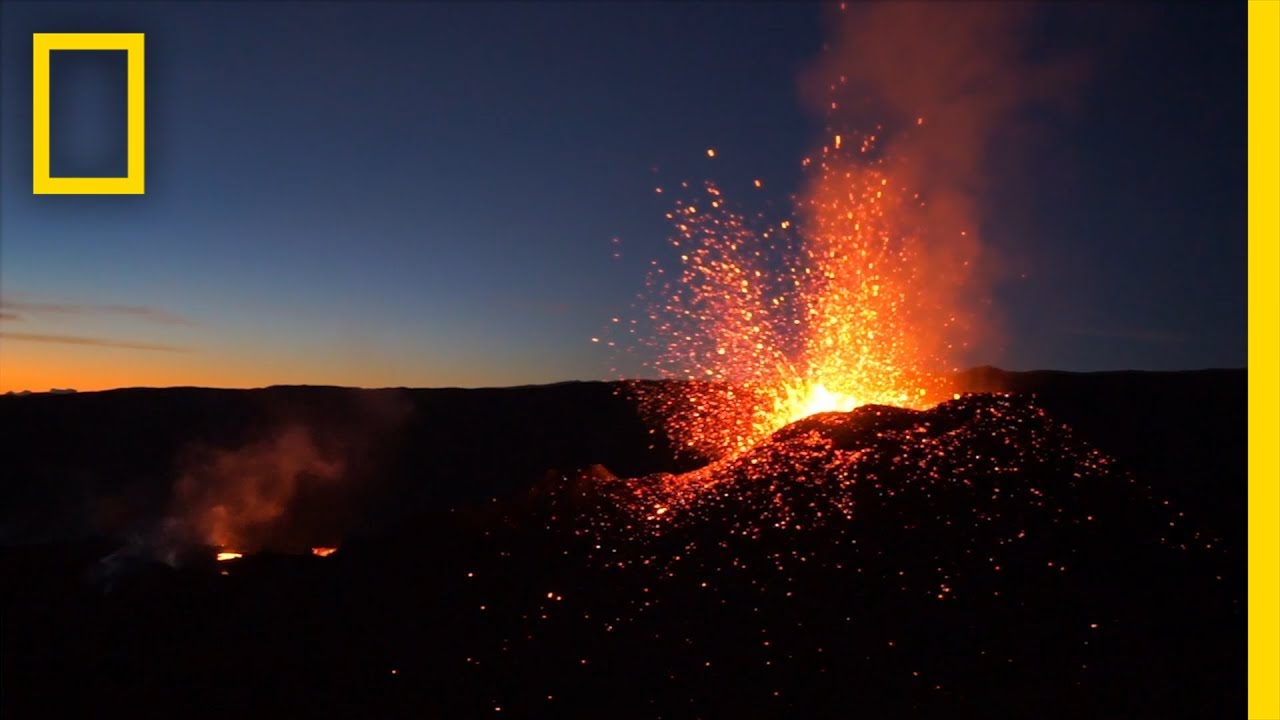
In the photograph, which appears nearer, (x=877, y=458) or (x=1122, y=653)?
(x=1122, y=653)

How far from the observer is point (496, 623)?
8977 millimetres

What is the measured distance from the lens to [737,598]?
9.21m

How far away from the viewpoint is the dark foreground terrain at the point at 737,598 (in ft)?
25.3

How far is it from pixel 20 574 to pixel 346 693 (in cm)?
545

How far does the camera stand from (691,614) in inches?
353

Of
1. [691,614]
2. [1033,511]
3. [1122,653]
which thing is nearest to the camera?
[1122,653]

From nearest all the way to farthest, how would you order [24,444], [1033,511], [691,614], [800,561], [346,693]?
1. [346,693]
2. [691,614]
3. [800,561]
4. [1033,511]
5. [24,444]

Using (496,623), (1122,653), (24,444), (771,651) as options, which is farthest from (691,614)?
(24,444)

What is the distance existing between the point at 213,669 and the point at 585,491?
4.84m

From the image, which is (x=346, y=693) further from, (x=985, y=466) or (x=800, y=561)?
(x=985, y=466)

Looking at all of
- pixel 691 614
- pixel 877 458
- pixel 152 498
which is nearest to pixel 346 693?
pixel 691 614

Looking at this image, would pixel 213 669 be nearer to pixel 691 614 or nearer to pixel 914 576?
pixel 691 614

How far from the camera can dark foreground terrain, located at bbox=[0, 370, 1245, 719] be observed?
7.71 metres

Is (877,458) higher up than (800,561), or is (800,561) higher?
(877,458)
